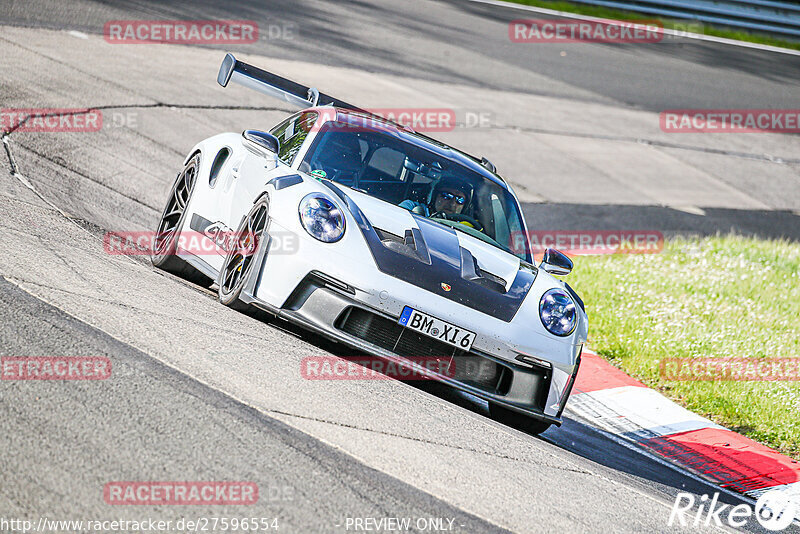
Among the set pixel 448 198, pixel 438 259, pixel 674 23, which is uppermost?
pixel 674 23

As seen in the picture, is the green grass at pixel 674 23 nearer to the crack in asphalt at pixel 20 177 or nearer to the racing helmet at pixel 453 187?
the crack in asphalt at pixel 20 177

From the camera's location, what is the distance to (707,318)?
8.52 m

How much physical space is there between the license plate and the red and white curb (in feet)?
5.94

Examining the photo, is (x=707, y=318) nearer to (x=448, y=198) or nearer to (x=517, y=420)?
(x=448, y=198)

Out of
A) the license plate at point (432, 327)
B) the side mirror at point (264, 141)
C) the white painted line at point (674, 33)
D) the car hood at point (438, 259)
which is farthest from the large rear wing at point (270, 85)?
the white painted line at point (674, 33)

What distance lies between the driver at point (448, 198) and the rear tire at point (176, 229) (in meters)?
1.60

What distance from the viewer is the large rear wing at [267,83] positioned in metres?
6.83

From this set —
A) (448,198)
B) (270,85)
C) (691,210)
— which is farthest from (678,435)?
(691,210)

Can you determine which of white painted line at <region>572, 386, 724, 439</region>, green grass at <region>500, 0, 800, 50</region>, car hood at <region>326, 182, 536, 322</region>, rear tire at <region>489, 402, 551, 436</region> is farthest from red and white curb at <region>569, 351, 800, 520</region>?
green grass at <region>500, 0, 800, 50</region>

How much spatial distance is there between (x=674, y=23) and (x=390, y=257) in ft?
74.8

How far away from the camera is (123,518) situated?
9.32 ft

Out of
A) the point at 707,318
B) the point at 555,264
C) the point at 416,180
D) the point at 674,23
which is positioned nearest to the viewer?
the point at 555,264

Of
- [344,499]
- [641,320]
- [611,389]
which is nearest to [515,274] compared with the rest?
[611,389]

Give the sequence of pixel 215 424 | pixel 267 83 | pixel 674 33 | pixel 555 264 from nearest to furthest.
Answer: pixel 215 424 → pixel 555 264 → pixel 267 83 → pixel 674 33
